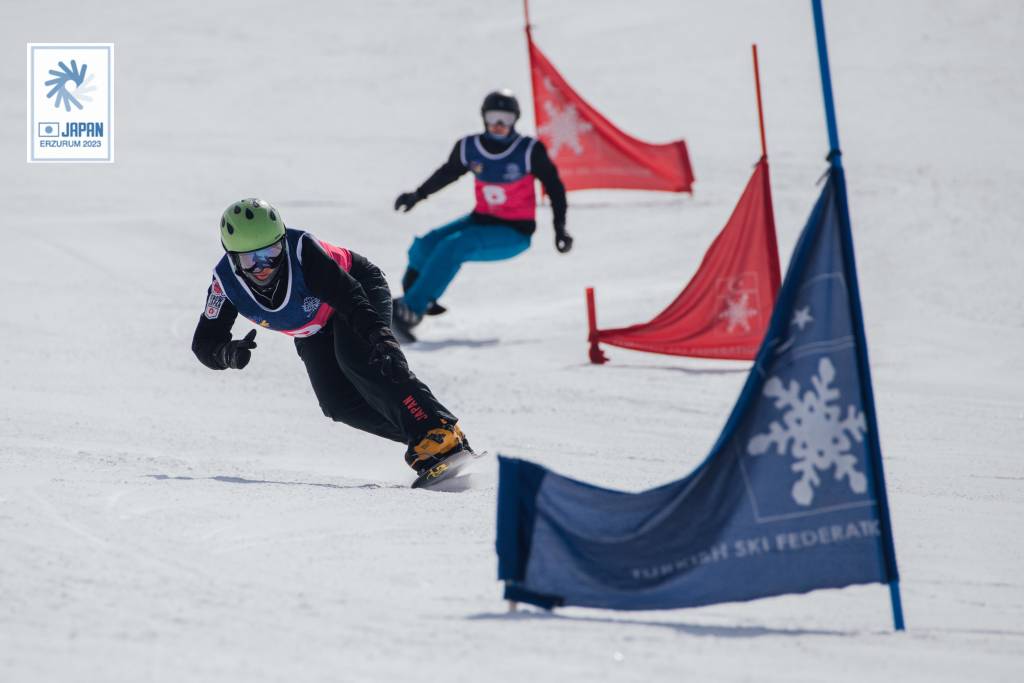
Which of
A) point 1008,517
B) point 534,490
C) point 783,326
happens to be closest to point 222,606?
point 534,490

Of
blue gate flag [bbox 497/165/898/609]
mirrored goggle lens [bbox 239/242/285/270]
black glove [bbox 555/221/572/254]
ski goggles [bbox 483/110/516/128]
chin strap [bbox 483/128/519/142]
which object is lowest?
blue gate flag [bbox 497/165/898/609]

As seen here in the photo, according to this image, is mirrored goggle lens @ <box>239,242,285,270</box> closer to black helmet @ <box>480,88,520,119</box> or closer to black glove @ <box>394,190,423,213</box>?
black glove @ <box>394,190,423,213</box>

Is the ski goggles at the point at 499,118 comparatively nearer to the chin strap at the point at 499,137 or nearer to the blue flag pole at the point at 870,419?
the chin strap at the point at 499,137

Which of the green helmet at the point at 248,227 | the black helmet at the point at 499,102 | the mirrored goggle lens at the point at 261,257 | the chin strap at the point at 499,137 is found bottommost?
the mirrored goggle lens at the point at 261,257

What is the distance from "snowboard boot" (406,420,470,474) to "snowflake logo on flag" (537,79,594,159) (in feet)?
26.8

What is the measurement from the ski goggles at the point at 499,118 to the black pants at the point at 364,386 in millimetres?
4114

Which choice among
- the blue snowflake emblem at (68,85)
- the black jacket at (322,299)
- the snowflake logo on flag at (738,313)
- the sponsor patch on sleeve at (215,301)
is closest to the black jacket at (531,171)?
the snowflake logo on flag at (738,313)

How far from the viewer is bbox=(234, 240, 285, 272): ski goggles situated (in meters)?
5.95

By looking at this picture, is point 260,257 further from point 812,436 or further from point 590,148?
point 590,148

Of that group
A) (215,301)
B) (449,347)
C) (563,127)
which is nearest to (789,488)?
(215,301)

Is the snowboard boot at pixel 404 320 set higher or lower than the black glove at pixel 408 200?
lower

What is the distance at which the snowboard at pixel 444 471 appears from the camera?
6246mm

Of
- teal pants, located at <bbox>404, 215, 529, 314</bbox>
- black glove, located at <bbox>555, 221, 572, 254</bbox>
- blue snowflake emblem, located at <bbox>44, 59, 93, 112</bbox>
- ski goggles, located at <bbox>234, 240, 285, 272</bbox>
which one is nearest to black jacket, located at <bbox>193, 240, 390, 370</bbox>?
ski goggles, located at <bbox>234, 240, 285, 272</bbox>

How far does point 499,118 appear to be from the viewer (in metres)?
10.5
